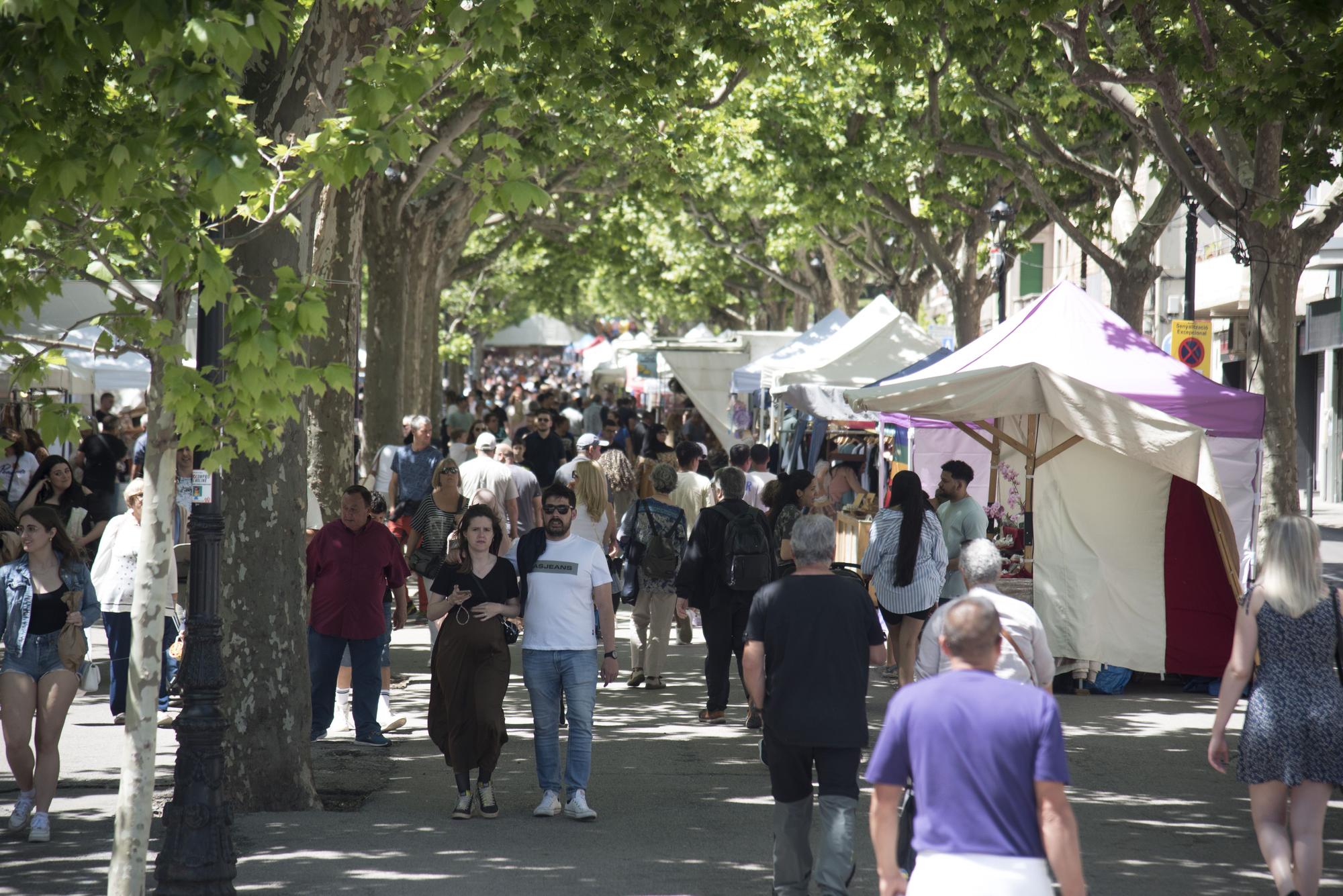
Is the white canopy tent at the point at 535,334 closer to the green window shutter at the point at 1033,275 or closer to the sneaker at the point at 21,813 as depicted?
the green window shutter at the point at 1033,275

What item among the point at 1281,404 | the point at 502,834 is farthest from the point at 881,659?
the point at 1281,404

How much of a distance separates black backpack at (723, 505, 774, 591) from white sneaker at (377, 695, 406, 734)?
95.0 inches

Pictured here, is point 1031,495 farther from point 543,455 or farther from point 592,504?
point 543,455

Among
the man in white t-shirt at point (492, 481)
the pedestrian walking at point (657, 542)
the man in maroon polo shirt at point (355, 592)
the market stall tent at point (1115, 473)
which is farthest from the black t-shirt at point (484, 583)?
the man in white t-shirt at point (492, 481)

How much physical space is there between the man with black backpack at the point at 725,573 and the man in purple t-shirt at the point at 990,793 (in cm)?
601

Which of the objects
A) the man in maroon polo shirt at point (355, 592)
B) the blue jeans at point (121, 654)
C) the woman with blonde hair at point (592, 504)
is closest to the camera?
the man in maroon polo shirt at point (355, 592)

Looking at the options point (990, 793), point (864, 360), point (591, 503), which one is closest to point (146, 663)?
point (990, 793)

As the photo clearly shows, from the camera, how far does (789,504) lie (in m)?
10.9

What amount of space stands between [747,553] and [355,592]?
8.34 feet

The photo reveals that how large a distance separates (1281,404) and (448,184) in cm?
1363

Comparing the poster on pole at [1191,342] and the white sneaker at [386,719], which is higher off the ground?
the poster on pole at [1191,342]

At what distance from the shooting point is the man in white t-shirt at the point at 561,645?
7766 millimetres

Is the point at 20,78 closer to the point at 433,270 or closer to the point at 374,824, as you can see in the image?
the point at 374,824

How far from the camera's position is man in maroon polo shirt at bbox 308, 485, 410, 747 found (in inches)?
372
